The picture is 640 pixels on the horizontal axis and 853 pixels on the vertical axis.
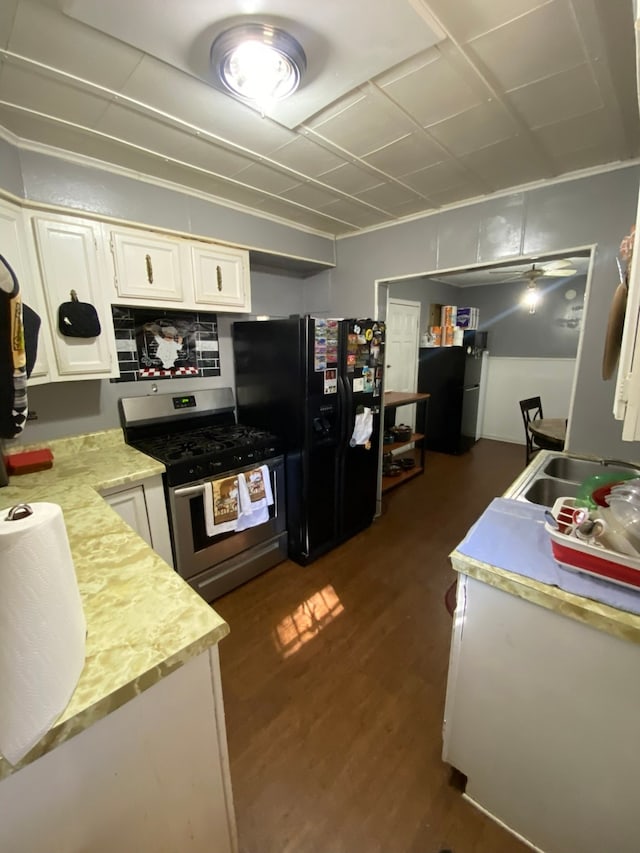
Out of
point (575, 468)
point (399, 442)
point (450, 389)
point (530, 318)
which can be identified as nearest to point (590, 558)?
point (575, 468)

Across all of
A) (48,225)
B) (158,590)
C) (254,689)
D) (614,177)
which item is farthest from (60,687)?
(614,177)

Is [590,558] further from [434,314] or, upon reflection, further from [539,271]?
[434,314]

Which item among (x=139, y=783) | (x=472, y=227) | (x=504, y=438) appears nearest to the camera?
(x=139, y=783)

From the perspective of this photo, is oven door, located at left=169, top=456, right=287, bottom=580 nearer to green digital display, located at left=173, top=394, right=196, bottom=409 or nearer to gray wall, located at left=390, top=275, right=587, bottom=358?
green digital display, located at left=173, top=394, right=196, bottom=409

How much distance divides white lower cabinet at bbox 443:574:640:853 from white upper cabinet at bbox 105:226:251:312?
2044mm

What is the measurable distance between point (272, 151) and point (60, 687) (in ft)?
6.83

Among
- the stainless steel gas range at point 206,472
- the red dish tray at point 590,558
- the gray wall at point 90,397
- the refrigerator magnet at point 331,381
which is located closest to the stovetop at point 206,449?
the stainless steel gas range at point 206,472

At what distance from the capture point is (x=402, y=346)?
446cm

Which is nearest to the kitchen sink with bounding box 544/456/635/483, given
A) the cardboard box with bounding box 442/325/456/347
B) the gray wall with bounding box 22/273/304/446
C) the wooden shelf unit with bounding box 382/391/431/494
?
the wooden shelf unit with bounding box 382/391/431/494

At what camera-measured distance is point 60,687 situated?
1.88ft

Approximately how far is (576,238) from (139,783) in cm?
277

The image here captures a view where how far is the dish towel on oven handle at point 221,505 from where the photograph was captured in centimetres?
194

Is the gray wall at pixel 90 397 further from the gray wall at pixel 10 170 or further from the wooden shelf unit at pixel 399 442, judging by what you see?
the wooden shelf unit at pixel 399 442

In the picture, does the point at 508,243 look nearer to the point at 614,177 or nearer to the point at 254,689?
the point at 614,177
